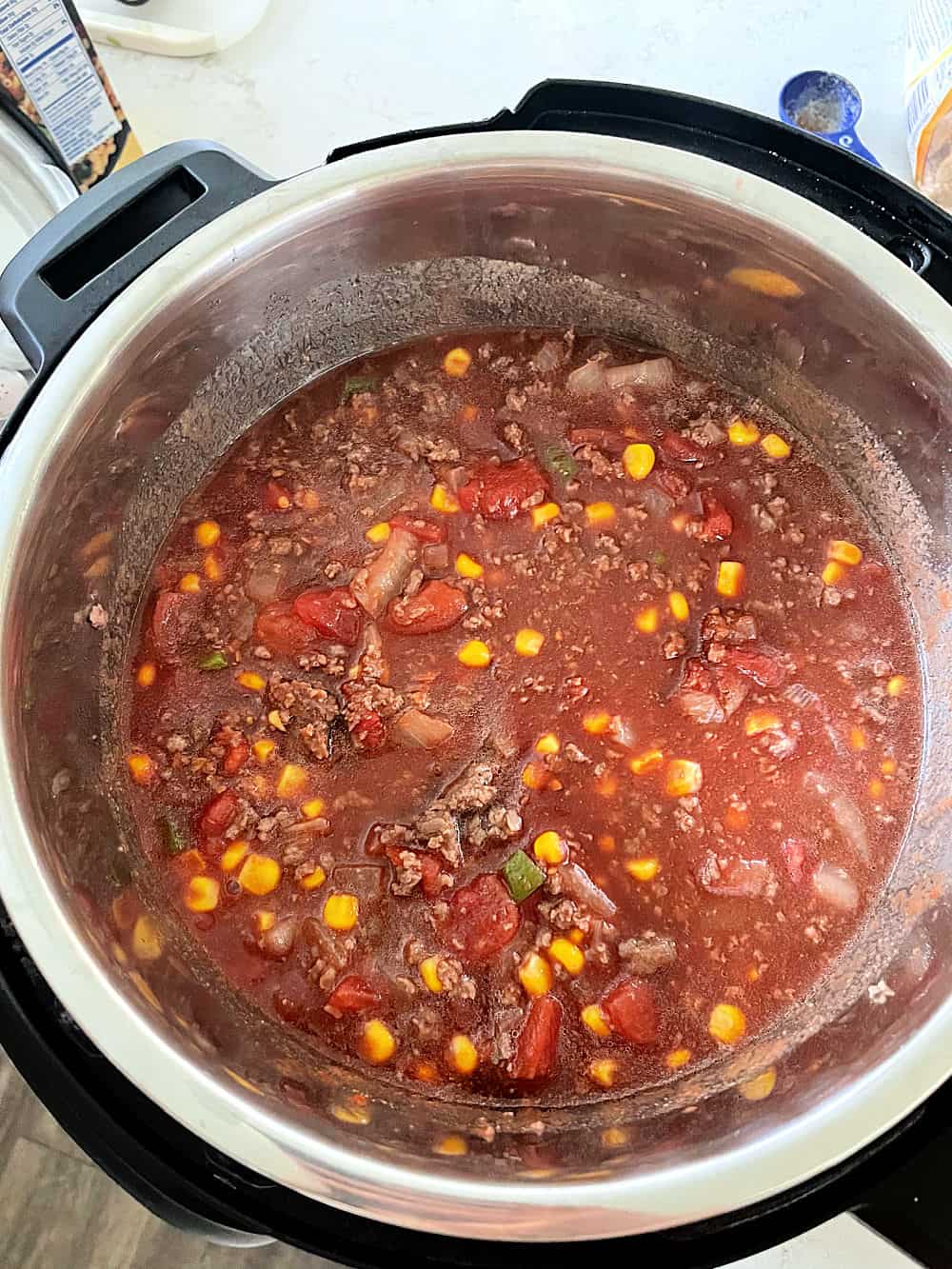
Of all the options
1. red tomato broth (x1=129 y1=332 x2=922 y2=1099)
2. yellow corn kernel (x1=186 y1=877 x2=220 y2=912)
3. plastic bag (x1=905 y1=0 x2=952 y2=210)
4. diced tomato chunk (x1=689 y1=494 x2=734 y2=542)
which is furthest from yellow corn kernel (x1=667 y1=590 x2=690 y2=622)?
plastic bag (x1=905 y1=0 x2=952 y2=210)

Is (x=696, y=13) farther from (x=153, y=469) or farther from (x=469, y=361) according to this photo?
(x=153, y=469)

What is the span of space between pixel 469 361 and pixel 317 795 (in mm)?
946

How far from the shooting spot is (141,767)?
1970mm

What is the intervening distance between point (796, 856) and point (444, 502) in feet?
2.97

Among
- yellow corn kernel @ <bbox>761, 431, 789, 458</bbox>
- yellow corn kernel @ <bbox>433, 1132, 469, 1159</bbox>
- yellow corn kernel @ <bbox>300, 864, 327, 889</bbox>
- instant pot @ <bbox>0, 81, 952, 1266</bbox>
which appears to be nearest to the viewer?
instant pot @ <bbox>0, 81, 952, 1266</bbox>

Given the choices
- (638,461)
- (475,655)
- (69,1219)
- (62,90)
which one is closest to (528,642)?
(475,655)

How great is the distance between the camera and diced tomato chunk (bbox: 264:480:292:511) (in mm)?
2111

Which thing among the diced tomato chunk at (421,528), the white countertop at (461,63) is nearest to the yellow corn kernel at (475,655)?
the diced tomato chunk at (421,528)

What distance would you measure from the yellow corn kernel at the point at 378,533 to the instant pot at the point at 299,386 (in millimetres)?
373

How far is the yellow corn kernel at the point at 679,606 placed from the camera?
6.61ft

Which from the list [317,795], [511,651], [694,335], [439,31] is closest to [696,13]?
[439,31]

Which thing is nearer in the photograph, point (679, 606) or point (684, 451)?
point (679, 606)

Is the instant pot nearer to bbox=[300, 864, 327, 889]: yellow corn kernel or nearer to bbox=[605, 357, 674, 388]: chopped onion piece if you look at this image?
bbox=[605, 357, 674, 388]: chopped onion piece

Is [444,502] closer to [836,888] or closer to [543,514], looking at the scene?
[543,514]
